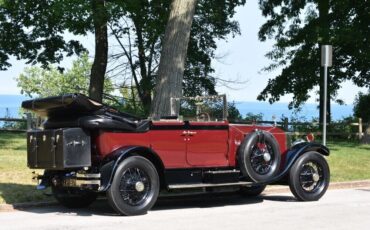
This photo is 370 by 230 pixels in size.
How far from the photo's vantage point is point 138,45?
31078 mm

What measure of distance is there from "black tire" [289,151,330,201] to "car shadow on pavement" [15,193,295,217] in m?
0.47

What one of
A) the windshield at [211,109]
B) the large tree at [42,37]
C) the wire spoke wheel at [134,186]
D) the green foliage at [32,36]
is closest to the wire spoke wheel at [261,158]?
the windshield at [211,109]

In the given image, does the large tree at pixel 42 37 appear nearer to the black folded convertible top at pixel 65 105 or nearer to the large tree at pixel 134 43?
the large tree at pixel 134 43

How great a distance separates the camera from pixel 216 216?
9.72 metres

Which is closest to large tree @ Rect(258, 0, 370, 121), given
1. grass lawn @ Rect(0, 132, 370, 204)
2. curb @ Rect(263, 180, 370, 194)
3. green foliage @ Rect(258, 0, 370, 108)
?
green foliage @ Rect(258, 0, 370, 108)

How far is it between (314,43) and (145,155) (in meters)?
20.9

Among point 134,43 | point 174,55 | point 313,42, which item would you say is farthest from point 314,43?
point 174,55

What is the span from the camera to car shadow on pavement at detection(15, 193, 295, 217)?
33.4 feet

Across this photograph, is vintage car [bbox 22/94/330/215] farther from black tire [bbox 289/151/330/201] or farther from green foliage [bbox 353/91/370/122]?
green foliage [bbox 353/91/370/122]

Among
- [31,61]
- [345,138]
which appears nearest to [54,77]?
[31,61]

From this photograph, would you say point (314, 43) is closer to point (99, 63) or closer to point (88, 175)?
point (99, 63)

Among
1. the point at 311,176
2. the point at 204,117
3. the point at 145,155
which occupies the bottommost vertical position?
the point at 311,176

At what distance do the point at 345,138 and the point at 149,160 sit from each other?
19758 mm

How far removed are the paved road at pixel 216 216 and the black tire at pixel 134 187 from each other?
17 cm
